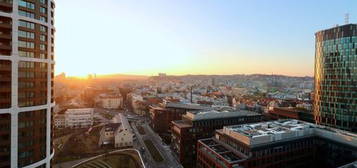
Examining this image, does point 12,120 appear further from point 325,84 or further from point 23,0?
point 325,84

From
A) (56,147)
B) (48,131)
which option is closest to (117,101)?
(56,147)

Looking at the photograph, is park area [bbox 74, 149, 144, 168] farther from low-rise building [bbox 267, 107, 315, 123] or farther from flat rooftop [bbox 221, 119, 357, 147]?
low-rise building [bbox 267, 107, 315, 123]

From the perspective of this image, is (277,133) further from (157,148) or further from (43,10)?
(43,10)

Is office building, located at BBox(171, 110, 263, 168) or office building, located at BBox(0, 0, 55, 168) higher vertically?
office building, located at BBox(0, 0, 55, 168)

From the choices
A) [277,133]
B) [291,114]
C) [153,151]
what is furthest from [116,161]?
[291,114]

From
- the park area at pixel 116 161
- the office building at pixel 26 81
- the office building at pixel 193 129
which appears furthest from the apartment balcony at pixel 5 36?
the office building at pixel 193 129

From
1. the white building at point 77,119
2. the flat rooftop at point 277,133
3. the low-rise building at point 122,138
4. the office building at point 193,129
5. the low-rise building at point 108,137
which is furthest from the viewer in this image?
the white building at point 77,119

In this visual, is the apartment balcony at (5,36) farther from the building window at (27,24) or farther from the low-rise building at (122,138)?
the low-rise building at (122,138)

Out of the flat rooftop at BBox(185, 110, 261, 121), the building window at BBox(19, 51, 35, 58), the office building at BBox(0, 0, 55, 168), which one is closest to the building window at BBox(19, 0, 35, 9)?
the office building at BBox(0, 0, 55, 168)
